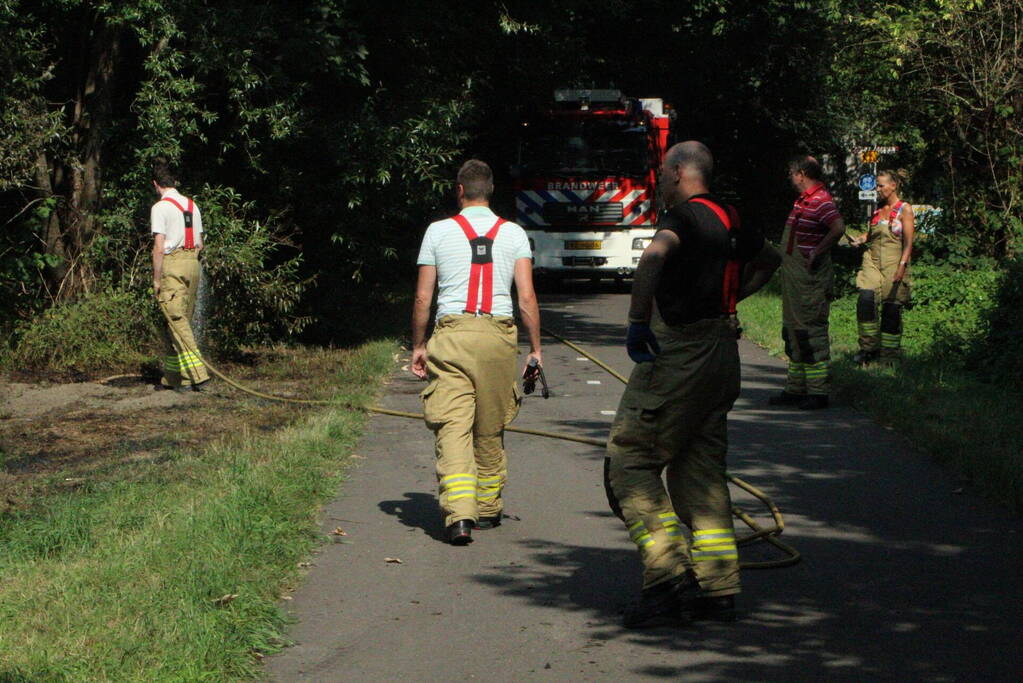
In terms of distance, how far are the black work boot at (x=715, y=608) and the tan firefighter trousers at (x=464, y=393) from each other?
164cm

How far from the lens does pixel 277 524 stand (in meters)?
6.81

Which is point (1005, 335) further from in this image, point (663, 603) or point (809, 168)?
point (663, 603)

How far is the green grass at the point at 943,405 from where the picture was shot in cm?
825

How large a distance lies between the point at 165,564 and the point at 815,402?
650 centimetres

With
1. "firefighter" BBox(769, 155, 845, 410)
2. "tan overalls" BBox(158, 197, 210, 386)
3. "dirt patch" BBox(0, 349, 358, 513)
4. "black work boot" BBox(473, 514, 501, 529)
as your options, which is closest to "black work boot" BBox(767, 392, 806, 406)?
"firefighter" BBox(769, 155, 845, 410)

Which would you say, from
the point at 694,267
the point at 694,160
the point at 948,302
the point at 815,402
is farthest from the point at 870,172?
the point at 694,267

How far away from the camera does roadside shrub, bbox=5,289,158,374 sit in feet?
42.7

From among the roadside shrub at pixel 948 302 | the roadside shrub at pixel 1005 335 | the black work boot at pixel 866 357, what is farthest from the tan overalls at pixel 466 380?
the roadside shrub at pixel 948 302

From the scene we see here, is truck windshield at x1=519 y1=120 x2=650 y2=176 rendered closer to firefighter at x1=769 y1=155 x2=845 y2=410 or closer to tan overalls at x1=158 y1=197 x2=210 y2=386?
tan overalls at x1=158 y1=197 x2=210 y2=386

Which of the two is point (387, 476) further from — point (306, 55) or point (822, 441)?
point (306, 55)

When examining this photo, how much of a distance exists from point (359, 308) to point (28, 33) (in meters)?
5.25

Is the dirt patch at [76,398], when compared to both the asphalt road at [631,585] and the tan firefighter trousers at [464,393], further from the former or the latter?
the tan firefighter trousers at [464,393]

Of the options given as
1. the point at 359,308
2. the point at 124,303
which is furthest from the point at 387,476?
the point at 359,308

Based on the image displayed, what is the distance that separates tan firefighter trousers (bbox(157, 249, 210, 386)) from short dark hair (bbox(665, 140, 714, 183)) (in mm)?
7071
